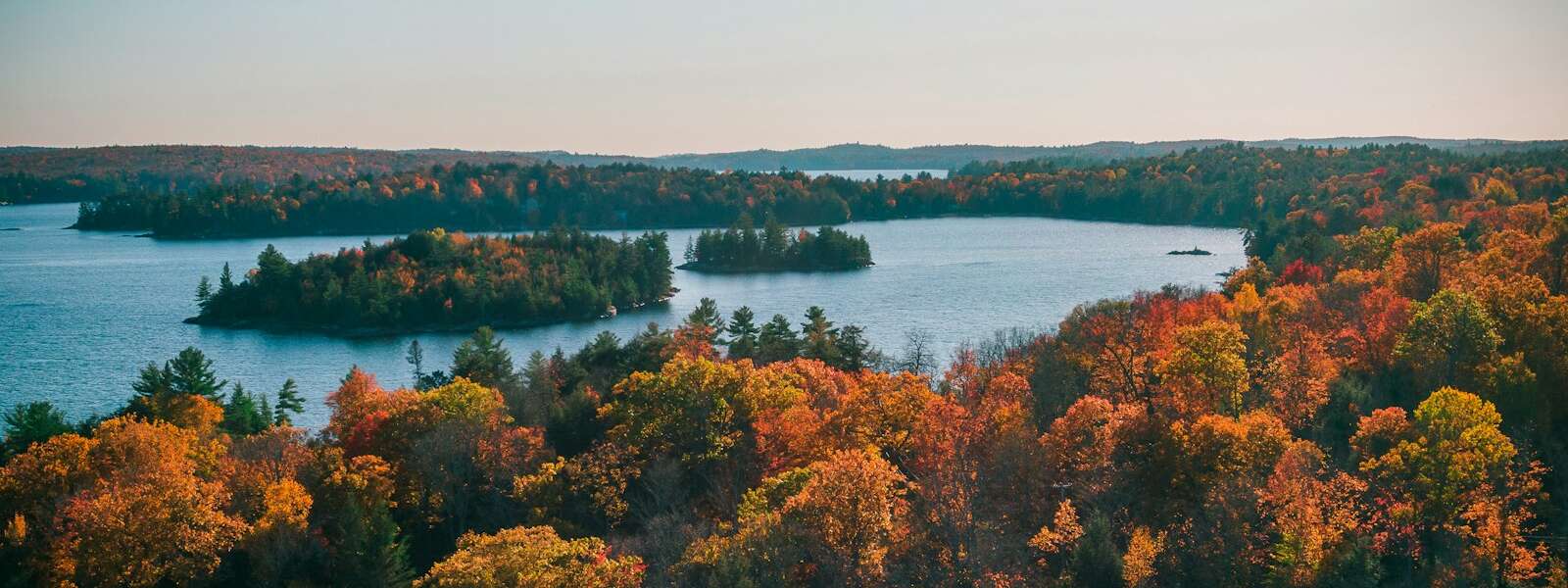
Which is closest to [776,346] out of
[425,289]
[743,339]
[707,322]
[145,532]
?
[743,339]

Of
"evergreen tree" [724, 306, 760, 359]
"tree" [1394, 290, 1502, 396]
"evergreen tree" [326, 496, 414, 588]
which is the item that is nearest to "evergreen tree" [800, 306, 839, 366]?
"evergreen tree" [724, 306, 760, 359]

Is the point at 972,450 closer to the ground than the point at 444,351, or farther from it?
farther from it

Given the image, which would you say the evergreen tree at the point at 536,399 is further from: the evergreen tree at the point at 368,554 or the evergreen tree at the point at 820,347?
the evergreen tree at the point at 820,347

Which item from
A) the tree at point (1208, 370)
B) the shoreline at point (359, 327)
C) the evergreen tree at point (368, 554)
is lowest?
the shoreline at point (359, 327)

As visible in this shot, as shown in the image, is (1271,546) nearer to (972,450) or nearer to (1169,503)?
(1169,503)

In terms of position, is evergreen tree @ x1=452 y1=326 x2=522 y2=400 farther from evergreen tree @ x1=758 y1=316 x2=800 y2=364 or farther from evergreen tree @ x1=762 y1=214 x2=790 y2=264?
evergreen tree @ x1=762 y1=214 x2=790 y2=264

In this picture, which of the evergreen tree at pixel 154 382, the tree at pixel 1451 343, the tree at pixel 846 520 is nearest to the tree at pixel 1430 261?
the tree at pixel 1451 343

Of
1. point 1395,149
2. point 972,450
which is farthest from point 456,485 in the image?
point 1395,149
